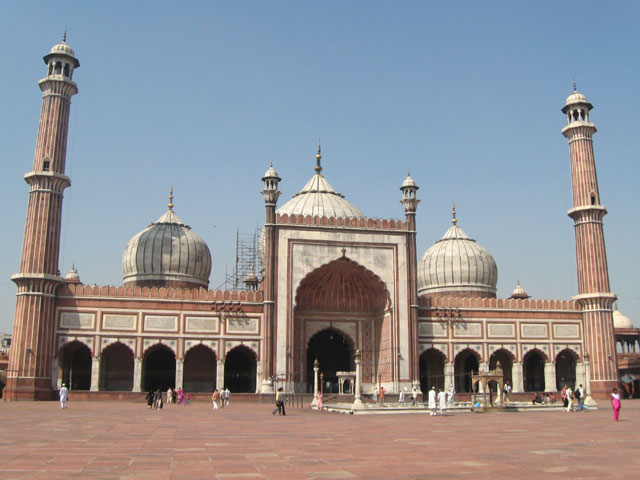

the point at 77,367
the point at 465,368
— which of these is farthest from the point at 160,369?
the point at 465,368

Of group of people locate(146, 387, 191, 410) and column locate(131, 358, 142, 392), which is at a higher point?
column locate(131, 358, 142, 392)

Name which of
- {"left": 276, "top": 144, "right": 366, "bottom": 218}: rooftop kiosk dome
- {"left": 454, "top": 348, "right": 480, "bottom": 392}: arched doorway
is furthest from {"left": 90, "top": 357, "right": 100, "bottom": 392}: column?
{"left": 454, "top": 348, "right": 480, "bottom": 392}: arched doorway

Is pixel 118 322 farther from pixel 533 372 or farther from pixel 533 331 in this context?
pixel 533 372

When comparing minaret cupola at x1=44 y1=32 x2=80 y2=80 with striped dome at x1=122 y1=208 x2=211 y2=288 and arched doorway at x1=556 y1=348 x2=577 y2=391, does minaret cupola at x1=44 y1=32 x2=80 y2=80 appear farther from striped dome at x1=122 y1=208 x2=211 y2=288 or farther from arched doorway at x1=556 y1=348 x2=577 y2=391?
arched doorway at x1=556 y1=348 x2=577 y2=391

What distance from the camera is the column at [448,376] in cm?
2966

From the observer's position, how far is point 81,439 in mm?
10094

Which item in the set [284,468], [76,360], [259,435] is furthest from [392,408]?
[76,360]

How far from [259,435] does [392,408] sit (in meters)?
9.31

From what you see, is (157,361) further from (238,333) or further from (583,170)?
(583,170)

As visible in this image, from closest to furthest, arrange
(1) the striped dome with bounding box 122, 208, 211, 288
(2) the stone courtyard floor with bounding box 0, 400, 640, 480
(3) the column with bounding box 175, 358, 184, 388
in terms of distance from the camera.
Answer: (2) the stone courtyard floor with bounding box 0, 400, 640, 480 → (3) the column with bounding box 175, 358, 184, 388 → (1) the striped dome with bounding box 122, 208, 211, 288

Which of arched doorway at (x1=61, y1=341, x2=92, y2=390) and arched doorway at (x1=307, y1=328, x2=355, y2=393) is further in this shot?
arched doorway at (x1=307, y1=328, x2=355, y2=393)

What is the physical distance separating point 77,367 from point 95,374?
2.90 metres

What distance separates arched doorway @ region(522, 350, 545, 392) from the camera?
3322 cm

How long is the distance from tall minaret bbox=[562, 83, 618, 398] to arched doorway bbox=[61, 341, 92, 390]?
862 inches
